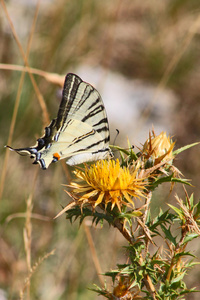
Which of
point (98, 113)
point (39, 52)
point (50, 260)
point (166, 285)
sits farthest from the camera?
point (39, 52)

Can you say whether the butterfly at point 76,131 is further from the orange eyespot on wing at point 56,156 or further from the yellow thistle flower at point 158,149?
the yellow thistle flower at point 158,149

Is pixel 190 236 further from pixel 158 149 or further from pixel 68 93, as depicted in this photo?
pixel 68 93

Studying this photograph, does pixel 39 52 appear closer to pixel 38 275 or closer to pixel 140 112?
pixel 140 112

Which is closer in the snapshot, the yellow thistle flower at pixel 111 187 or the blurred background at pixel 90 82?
the yellow thistle flower at pixel 111 187

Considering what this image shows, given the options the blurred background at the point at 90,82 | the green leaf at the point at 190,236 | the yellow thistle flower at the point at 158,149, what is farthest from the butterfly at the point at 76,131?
the green leaf at the point at 190,236

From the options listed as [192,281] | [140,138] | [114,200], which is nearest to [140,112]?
[140,138]

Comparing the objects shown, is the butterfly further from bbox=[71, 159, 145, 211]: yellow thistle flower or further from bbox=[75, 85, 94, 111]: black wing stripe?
bbox=[71, 159, 145, 211]: yellow thistle flower

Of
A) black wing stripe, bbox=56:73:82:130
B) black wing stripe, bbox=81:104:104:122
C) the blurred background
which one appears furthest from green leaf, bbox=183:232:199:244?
the blurred background
